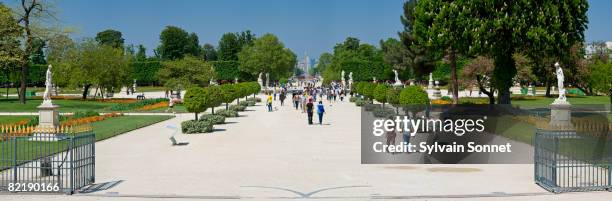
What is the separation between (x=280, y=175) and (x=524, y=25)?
72.7ft

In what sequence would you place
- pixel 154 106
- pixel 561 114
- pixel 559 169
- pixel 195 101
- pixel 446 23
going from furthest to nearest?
pixel 154 106 < pixel 446 23 < pixel 195 101 < pixel 561 114 < pixel 559 169

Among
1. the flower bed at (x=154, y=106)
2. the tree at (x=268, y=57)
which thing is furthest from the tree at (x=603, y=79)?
the tree at (x=268, y=57)

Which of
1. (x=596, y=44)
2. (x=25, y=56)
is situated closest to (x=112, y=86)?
(x=25, y=56)

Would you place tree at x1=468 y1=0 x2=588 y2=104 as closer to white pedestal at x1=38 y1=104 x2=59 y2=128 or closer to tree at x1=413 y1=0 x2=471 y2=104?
tree at x1=413 y1=0 x2=471 y2=104

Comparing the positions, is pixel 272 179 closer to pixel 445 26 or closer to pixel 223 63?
pixel 445 26

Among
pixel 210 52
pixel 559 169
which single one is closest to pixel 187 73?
pixel 559 169

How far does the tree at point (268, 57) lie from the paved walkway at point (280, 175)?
81667 millimetres

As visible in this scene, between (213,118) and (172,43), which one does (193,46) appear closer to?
(172,43)

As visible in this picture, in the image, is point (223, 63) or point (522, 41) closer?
point (522, 41)

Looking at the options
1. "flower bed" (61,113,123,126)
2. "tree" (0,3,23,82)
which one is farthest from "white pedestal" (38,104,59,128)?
"tree" (0,3,23,82)

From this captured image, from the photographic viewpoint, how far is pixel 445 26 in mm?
36719

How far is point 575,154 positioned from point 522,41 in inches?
725

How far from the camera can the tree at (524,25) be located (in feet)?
115

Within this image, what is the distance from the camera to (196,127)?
29.7m
